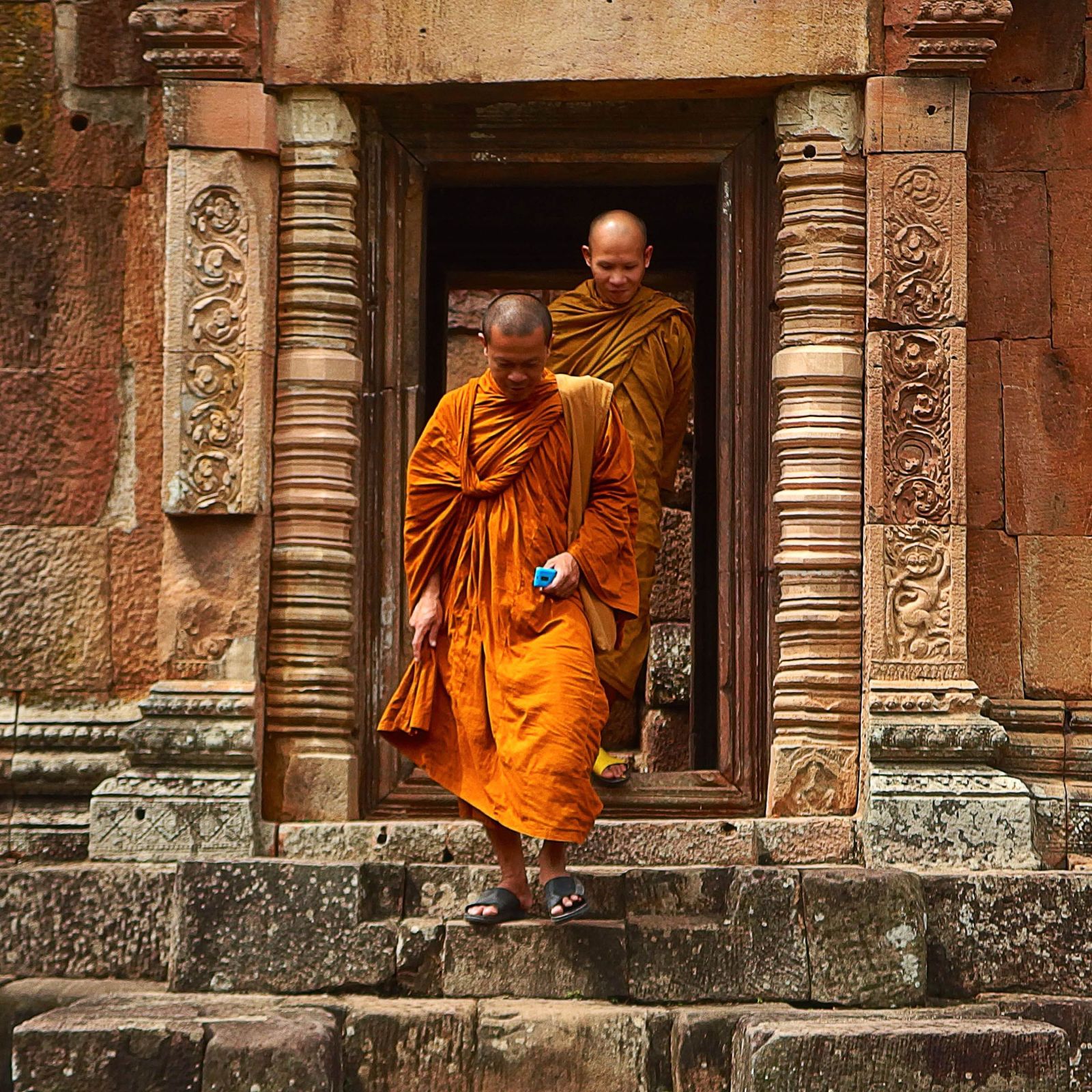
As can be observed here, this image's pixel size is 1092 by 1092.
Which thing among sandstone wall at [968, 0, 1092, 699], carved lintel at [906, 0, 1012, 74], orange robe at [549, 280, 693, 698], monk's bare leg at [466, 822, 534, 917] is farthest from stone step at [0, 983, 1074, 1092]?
carved lintel at [906, 0, 1012, 74]

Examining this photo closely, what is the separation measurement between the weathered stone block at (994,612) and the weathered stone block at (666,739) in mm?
5055

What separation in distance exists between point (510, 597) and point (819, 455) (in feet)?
4.58

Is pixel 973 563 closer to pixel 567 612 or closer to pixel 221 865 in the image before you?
pixel 567 612

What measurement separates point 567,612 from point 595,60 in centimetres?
219

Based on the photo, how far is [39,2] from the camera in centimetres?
721

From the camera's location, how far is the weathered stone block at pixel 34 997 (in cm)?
588

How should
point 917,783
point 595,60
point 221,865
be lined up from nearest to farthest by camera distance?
point 221,865 → point 917,783 → point 595,60

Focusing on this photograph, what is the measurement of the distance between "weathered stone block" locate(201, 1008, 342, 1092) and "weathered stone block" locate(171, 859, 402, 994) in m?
0.52

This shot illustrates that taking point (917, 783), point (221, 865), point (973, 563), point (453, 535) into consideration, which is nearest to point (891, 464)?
point (973, 563)

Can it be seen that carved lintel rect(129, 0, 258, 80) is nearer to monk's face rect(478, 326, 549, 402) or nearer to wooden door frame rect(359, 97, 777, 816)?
wooden door frame rect(359, 97, 777, 816)

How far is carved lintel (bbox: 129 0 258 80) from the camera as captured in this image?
673 centimetres

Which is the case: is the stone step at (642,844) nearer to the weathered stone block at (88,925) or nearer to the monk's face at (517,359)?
the weathered stone block at (88,925)

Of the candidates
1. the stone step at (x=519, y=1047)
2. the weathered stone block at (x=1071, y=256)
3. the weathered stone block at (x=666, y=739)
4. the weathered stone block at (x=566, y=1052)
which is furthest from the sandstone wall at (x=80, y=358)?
the weathered stone block at (x=666, y=739)

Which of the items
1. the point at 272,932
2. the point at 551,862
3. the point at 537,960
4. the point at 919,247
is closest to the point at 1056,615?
the point at 919,247
